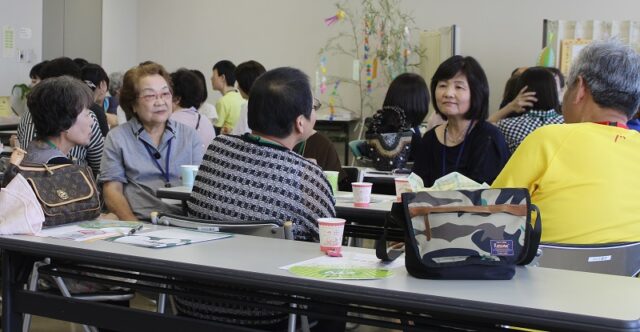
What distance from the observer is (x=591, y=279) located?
1.95 metres

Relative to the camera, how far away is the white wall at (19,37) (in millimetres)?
8992

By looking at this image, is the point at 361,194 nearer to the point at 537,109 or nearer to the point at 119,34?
the point at 537,109

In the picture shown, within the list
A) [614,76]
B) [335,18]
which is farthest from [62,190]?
[335,18]

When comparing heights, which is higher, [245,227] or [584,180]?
[584,180]

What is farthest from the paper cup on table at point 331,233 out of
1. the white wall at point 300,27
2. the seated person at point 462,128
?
the white wall at point 300,27

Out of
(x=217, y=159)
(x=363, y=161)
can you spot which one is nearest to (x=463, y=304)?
(x=217, y=159)

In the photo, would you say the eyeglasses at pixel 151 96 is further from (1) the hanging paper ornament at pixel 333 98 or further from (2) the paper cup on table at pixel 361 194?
(1) the hanging paper ornament at pixel 333 98

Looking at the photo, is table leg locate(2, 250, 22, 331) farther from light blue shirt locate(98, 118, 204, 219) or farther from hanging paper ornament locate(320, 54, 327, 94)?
hanging paper ornament locate(320, 54, 327, 94)

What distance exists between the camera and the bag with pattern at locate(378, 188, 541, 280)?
1855mm

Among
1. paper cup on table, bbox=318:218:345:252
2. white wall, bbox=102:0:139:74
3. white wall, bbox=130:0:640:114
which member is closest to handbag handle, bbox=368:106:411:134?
paper cup on table, bbox=318:218:345:252

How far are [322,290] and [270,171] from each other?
74 centimetres

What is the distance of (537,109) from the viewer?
16.3 ft

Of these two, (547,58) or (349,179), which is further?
(547,58)

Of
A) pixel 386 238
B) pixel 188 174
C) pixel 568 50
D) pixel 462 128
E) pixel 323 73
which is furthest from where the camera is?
pixel 323 73
